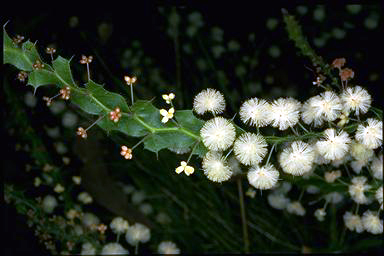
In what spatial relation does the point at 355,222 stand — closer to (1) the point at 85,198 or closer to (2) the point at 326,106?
(2) the point at 326,106

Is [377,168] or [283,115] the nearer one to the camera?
[283,115]

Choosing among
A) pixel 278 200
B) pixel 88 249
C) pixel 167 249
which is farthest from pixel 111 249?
pixel 278 200

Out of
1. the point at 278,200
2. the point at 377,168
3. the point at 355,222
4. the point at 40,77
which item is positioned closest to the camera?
the point at 40,77

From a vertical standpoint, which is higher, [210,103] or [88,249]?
[210,103]

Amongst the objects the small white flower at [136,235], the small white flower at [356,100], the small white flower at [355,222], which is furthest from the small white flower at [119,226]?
the small white flower at [356,100]

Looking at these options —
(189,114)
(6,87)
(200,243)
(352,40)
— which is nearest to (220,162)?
(189,114)

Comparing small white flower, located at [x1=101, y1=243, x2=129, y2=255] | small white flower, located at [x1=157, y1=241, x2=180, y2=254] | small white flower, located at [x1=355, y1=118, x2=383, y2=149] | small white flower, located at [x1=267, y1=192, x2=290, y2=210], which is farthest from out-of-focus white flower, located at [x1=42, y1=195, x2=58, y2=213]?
small white flower, located at [x1=355, y1=118, x2=383, y2=149]

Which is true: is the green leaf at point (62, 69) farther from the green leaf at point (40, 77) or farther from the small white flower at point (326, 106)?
the small white flower at point (326, 106)
